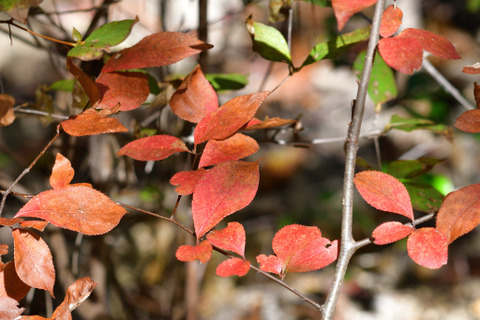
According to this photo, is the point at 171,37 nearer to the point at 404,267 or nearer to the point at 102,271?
the point at 102,271

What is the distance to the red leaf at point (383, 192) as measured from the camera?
1.55 feet

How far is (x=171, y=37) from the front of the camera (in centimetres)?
51

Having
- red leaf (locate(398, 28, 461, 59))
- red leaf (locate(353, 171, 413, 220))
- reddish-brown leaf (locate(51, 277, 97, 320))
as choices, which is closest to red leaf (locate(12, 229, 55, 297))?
reddish-brown leaf (locate(51, 277, 97, 320))

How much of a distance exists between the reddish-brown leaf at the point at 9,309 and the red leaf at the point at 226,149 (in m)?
0.23

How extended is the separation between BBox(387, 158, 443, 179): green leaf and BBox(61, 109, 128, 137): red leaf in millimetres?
422

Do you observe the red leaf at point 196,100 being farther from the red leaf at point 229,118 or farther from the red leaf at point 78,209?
the red leaf at point 78,209

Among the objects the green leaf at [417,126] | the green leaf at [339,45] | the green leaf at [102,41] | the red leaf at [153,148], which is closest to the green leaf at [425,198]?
the green leaf at [417,126]

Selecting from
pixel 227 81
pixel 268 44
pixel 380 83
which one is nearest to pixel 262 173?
pixel 380 83

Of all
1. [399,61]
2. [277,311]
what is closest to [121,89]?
[399,61]

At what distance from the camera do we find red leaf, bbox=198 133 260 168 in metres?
0.49

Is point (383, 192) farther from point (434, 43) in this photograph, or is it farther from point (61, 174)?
point (61, 174)

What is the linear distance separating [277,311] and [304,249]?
1168 millimetres

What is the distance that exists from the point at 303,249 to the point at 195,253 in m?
0.13

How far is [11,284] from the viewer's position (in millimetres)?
453
